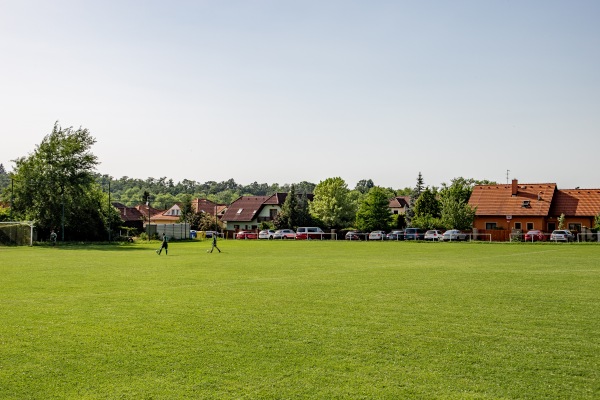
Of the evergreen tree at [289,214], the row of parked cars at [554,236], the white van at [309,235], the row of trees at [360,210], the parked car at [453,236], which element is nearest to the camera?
the row of parked cars at [554,236]

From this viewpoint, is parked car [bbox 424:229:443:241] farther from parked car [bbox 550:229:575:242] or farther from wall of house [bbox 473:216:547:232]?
parked car [bbox 550:229:575:242]

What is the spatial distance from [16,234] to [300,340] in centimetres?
5344

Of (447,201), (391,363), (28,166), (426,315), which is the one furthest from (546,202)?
(391,363)

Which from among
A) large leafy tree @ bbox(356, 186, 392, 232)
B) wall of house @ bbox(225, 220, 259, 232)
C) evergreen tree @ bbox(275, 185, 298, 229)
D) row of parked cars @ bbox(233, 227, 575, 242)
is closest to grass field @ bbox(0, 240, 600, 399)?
row of parked cars @ bbox(233, 227, 575, 242)

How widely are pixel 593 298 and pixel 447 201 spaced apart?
57.1m

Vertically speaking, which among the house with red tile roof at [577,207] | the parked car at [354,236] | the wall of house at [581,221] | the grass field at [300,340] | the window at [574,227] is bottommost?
the grass field at [300,340]

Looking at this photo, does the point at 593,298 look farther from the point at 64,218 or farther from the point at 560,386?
the point at 64,218

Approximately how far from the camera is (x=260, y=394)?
8.42 metres

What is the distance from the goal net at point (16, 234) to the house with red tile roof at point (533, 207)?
167 ft

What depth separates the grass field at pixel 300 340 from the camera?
28.8 feet

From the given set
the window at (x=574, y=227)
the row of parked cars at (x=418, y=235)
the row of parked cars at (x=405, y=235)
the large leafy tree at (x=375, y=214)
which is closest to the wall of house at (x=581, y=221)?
the window at (x=574, y=227)

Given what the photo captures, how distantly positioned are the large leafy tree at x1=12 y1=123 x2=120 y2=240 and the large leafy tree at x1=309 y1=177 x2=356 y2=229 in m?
39.7

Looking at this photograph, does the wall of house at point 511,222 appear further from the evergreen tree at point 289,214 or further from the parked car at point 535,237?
the evergreen tree at point 289,214

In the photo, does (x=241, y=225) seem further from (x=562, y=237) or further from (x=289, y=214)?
(x=562, y=237)
